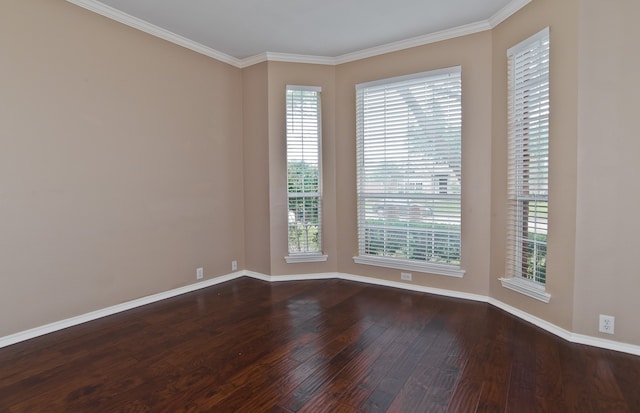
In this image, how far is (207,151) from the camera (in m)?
4.29

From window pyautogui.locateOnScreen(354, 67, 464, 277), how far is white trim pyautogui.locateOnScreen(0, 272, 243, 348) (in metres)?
2.06

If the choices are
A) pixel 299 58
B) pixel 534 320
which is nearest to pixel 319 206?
pixel 299 58

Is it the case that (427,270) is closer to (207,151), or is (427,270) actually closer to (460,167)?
(460,167)

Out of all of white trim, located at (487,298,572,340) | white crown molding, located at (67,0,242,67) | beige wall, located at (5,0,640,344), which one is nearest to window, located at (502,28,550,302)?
beige wall, located at (5,0,640,344)

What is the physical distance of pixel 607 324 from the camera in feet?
8.55

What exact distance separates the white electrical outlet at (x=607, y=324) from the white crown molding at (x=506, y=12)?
2.72 meters

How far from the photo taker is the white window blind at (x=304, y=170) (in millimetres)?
4473

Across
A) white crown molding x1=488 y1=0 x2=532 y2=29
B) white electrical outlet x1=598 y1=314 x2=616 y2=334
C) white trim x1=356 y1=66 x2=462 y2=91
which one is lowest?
white electrical outlet x1=598 y1=314 x2=616 y2=334

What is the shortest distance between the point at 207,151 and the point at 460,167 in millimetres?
3004

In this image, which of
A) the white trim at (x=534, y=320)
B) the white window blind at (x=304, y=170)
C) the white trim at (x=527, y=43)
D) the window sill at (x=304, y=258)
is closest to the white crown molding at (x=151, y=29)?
the white window blind at (x=304, y=170)

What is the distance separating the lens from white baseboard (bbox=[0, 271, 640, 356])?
2.66 meters

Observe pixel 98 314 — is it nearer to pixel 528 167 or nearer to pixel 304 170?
pixel 304 170

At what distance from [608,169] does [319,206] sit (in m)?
2.99

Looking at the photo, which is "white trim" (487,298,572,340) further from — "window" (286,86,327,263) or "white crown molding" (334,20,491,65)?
"white crown molding" (334,20,491,65)
